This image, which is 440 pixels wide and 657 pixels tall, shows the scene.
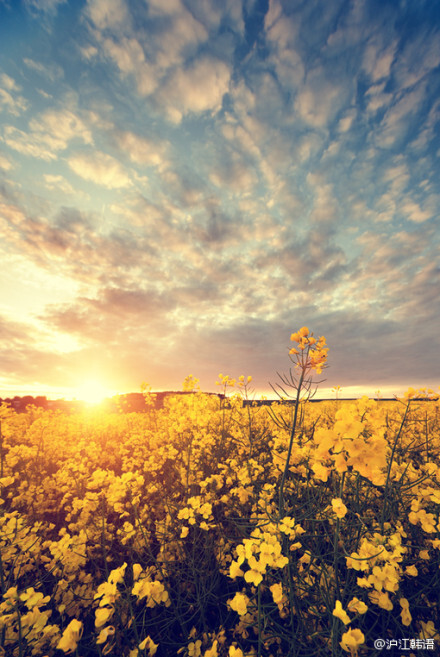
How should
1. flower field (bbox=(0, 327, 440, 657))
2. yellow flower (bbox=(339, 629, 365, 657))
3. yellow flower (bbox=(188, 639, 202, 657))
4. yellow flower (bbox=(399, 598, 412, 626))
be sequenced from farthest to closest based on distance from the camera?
yellow flower (bbox=(188, 639, 202, 657)), yellow flower (bbox=(399, 598, 412, 626)), flower field (bbox=(0, 327, 440, 657)), yellow flower (bbox=(339, 629, 365, 657))

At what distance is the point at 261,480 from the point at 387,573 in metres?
1.86

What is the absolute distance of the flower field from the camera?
4.59 feet

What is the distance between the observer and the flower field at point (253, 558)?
4.59 ft

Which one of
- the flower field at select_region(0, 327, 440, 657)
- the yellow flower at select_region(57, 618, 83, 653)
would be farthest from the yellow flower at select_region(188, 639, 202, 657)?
the yellow flower at select_region(57, 618, 83, 653)

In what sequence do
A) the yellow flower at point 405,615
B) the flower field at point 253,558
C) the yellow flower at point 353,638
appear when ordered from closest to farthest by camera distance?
the yellow flower at point 353,638 < the flower field at point 253,558 < the yellow flower at point 405,615

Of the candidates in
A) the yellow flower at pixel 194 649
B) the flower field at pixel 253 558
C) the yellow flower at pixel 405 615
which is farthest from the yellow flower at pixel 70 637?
the yellow flower at pixel 405 615

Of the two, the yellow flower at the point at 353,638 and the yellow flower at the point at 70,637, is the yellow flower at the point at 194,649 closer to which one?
the yellow flower at the point at 70,637

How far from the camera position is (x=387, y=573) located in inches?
54.7

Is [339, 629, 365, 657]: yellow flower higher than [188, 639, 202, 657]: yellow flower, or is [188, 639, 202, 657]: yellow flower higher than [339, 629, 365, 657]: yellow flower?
[339, 629, 365, 657]: yellow flower

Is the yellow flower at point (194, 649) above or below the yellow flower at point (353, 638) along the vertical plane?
below

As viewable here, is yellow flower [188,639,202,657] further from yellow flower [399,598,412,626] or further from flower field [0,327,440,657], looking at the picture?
yellow flower [399,598,412,626]

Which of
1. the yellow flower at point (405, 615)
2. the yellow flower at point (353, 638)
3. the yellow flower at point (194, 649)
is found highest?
the yellow flower at point (353, 638)

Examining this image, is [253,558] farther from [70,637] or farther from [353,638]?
[70,637]

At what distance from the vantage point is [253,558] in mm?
1351
